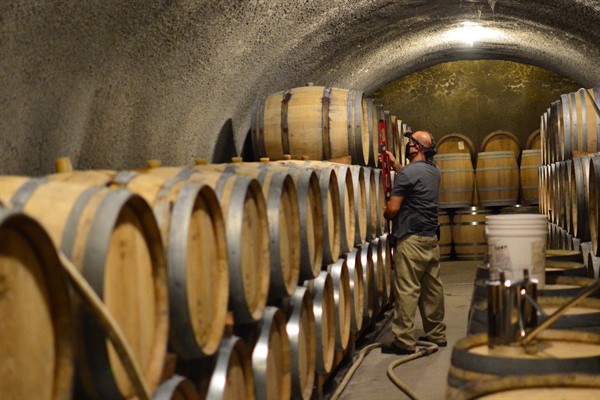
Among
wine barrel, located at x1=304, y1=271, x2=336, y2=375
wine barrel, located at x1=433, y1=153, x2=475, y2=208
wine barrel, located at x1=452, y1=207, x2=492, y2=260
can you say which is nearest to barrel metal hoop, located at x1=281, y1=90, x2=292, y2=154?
wine barrel, located at x1=304, y1=271, x2=336, y2=375

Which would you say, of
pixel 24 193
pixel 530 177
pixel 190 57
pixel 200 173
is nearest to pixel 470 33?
pixel 530 177

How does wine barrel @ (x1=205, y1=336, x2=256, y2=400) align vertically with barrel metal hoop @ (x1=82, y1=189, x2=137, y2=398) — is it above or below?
below

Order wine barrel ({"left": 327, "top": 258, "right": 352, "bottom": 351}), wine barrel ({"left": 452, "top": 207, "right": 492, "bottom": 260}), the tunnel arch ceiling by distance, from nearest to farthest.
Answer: the tunnel arch ceiling → wine barrel ({"left": 327, "top": 258, "right": 352, "bottom": 351}) → wine barrel ({"left": 452, "top": 207, "right": 492, "bottom": 260})

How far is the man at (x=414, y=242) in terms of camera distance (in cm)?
671

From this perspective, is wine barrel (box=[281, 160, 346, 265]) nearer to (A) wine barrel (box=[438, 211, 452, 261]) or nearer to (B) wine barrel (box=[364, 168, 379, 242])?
(B) wine barrel (box=[364, 168, 379, 242])

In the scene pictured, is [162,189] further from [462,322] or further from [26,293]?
[462,322]

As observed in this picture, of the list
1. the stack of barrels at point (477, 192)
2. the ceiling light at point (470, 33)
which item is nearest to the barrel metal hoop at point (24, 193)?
the ceiling light at point (470, 33)

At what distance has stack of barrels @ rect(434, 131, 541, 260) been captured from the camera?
13.0m

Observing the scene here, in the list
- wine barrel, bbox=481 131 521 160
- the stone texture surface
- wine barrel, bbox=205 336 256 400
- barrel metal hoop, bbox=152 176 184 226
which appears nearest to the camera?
barrel metal hoop, bbox=152 176 184 226

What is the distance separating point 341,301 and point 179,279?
3333 millimetres

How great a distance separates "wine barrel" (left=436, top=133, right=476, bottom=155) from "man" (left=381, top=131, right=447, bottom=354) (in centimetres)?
814

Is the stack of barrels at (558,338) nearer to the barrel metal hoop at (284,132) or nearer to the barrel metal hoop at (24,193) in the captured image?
the barrel metal hoop at (24,193)

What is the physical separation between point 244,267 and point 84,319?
145 cm

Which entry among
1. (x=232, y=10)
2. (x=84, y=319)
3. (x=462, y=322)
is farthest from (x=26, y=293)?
(x=462, y=322)
